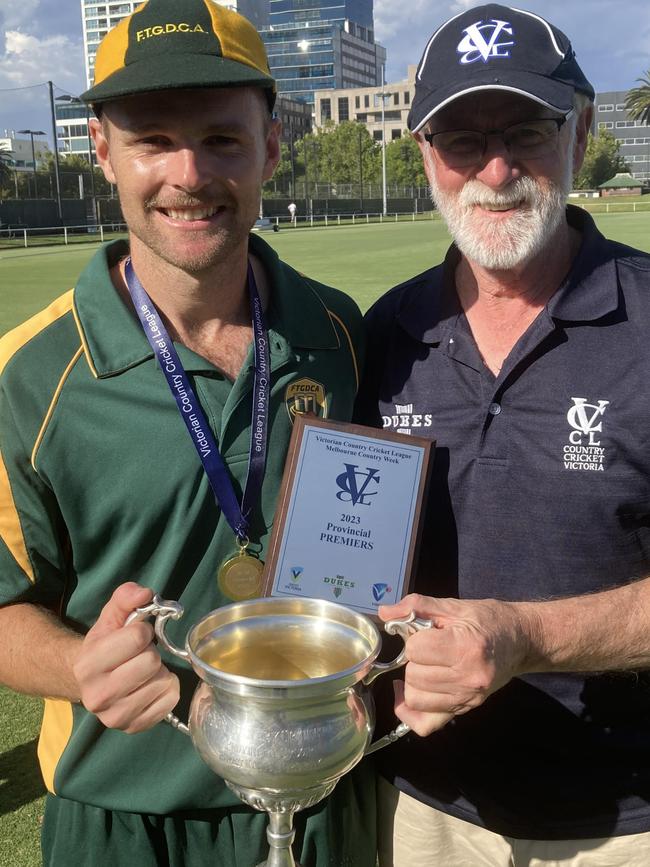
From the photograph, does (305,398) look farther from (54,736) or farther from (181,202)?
(54,736)

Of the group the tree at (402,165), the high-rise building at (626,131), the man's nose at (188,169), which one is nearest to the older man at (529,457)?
the man's nose at (188,169)

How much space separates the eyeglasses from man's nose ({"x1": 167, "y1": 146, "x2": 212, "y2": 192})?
2.42ft

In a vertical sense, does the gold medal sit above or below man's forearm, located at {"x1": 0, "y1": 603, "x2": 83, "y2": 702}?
above

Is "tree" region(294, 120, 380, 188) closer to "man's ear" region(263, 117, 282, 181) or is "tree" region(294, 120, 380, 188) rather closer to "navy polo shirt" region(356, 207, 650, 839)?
"man's ear" region(263, 117, 282, 181)

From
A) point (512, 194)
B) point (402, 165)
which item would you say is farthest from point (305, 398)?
point (402, 165)

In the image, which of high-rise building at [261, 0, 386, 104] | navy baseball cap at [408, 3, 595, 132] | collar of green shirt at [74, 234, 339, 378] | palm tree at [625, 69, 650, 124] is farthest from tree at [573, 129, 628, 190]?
collar of green shirt at [74, 234, 339, 378]

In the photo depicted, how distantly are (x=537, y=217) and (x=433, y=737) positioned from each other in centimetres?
155

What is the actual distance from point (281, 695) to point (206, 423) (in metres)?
0.89

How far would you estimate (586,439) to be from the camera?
2426 mm

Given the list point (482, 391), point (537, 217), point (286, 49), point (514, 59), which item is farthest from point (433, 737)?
point (286, 49)

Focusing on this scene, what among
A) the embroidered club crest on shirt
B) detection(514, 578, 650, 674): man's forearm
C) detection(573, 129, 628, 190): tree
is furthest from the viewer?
detection(573, 129, 628, 190): tree

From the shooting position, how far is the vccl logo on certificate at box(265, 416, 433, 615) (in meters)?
2.27

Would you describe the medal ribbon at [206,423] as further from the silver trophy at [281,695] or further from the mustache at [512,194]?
the mustache at [512,194]

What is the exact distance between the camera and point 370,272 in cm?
2225
